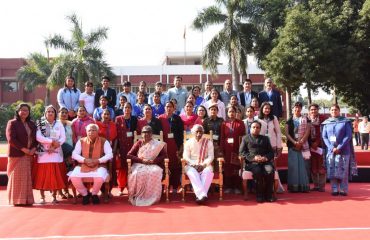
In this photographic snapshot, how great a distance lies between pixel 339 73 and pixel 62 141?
49.8 feet

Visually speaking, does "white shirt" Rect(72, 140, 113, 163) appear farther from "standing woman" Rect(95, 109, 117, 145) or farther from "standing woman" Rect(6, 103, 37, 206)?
"standing woman" Rect(6, 103, 37, 206)

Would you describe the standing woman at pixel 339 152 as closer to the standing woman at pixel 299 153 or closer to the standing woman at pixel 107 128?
the standing woman at pixel 299 153

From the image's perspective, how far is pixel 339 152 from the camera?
6762mm

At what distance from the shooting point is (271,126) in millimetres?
6980

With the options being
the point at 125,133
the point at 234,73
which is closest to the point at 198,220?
the point at 125,133

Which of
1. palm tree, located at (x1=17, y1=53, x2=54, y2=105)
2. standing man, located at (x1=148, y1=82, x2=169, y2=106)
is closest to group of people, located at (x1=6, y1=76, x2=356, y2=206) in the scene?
standing man, located at (x1=148, y1=82, x2=169, y2=106)

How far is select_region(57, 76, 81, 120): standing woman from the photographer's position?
772 centimetres

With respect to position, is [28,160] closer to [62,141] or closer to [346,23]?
[62,141]

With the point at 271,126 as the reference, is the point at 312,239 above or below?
below

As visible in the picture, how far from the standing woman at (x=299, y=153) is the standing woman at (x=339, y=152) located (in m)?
0.38

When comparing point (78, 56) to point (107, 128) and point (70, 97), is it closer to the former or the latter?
point (70, 97)

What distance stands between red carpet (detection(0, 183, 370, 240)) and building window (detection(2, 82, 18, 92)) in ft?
107

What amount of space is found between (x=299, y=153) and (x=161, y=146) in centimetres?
242

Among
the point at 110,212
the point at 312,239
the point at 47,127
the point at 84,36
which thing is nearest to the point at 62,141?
the point at 47,127
